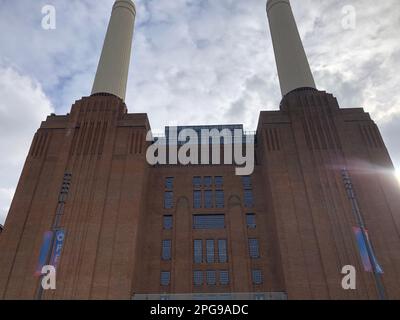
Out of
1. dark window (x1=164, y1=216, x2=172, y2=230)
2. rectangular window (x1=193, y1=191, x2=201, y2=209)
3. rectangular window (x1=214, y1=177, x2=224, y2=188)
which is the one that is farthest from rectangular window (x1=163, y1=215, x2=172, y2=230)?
rectangular window (x1=214, y1=177, x2=224, y2=188)

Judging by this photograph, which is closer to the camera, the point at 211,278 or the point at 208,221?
the point at 211,278

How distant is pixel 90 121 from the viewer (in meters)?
46.2

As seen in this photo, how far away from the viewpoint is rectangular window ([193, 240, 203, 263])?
41556 millimetres

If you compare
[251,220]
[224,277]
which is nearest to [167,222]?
[224,277]

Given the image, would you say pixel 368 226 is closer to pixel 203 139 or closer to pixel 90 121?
pixel 203 139

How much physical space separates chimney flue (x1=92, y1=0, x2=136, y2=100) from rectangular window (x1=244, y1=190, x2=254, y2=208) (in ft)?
77.7

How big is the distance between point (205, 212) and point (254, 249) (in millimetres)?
7787

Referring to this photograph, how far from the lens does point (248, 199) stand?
151 ft

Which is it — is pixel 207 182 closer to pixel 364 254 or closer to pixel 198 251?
pixel 198 251

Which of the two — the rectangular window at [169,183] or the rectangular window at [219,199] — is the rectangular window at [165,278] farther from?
the rectangular window at [169,183]

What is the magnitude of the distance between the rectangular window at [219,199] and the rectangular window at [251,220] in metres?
3.73

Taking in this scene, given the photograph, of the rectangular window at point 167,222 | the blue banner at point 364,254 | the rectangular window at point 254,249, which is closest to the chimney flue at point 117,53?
the rectangular window at point 167,222

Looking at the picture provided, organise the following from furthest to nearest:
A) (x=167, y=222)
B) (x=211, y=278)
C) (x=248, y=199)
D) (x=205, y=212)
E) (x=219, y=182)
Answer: (x=219, y=182), (x=248, y=199), (x=205, y=212), (x=167, y=222), (x=211, y=278)
